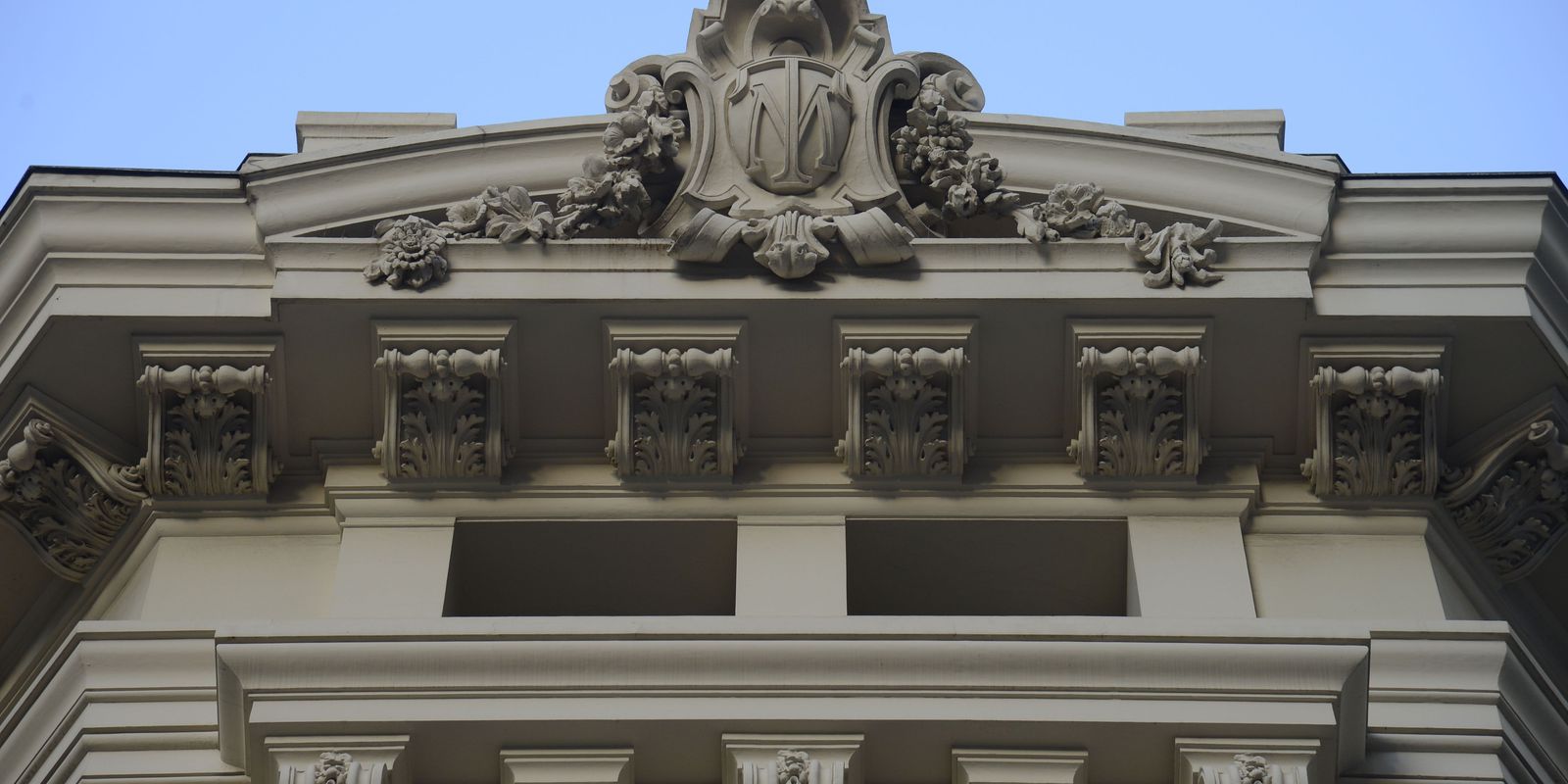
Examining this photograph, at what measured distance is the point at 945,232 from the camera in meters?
14.2

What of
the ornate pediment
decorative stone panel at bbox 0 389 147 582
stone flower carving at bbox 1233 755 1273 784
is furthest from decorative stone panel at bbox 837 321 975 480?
decorative stone panel at bbox 0 389 147 582

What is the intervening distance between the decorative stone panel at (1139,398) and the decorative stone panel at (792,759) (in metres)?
2.55

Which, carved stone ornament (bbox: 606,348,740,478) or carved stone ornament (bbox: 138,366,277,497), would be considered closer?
carved stone ornament (bbox: 606,348,740,478)

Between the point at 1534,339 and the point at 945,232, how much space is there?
3093 millimetres

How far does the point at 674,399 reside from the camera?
13.7m

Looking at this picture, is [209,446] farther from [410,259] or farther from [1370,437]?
[1370,437]

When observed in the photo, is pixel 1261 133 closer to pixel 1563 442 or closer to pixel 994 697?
pixel 1563 442

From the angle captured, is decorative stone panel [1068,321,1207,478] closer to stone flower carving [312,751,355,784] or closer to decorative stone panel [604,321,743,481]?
decorative stone panel [604,321,743,481]

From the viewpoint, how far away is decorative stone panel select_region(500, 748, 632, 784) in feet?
39.3

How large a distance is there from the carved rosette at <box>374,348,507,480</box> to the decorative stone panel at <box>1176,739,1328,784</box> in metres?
3.97

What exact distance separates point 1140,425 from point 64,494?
565 cm

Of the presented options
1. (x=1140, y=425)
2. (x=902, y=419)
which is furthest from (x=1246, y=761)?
(x=902, y=419)

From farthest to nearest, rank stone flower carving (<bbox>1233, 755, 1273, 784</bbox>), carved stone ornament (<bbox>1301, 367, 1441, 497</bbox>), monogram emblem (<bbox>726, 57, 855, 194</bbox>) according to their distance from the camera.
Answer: monogram emblem (<bbox>726, 57, 855, 194</bbox>), carved stone ornament (<bbox>1301, 367, 1441, 497</bbox>), stone flower carving (<bbox>1233, 755, 1273, 784</bbox>)

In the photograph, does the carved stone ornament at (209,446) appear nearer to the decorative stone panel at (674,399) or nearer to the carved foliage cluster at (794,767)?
the decorative stone panel at (674,399)
